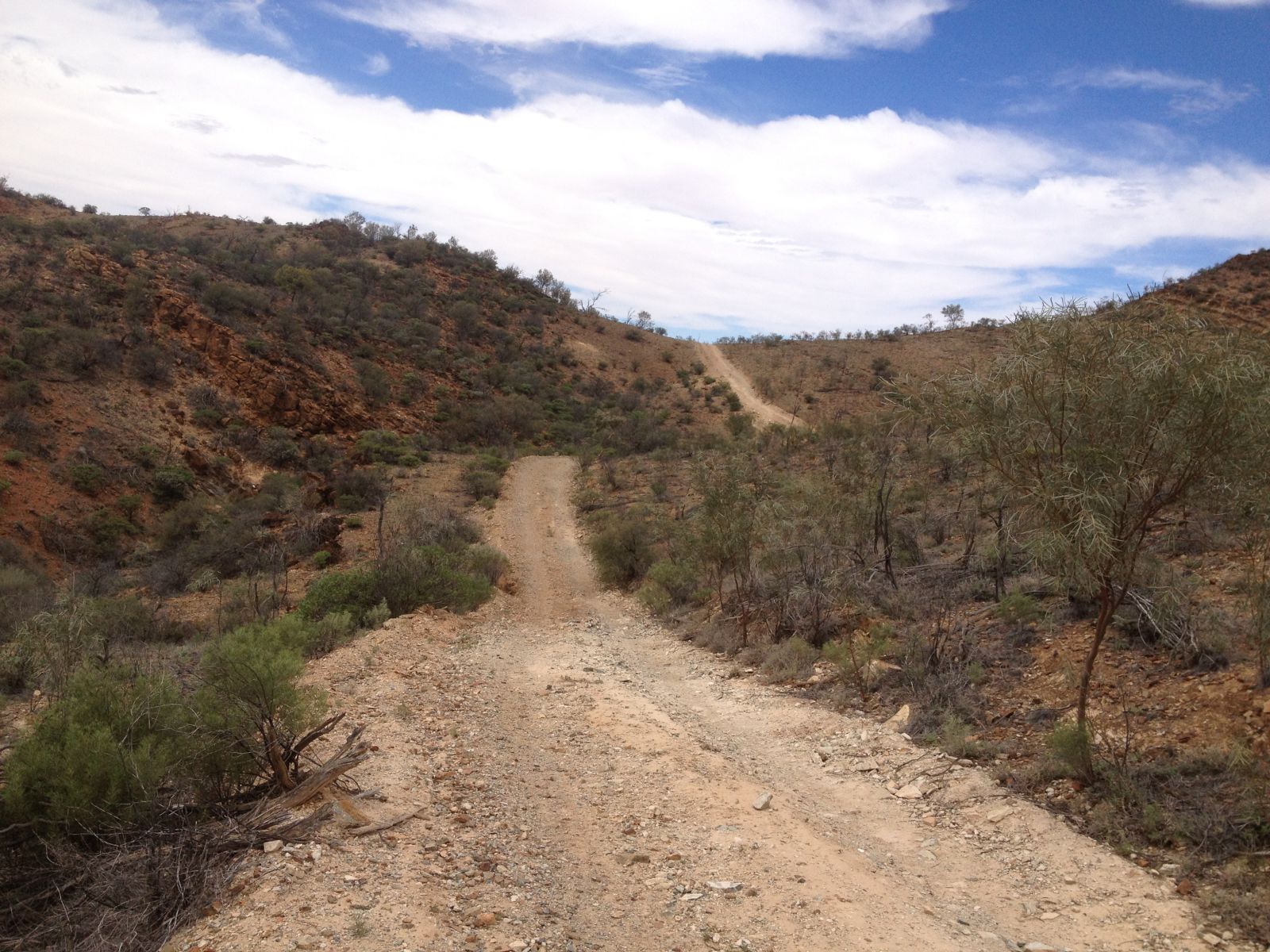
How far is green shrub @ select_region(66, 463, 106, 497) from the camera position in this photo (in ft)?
75.9

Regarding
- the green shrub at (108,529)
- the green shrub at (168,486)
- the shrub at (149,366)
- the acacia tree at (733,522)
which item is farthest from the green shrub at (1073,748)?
the shrub at (149,366)

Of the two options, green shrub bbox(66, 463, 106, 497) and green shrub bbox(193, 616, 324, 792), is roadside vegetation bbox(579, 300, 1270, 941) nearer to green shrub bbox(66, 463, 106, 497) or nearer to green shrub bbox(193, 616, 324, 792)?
green shrub bbox(193, 616, 324, 792)

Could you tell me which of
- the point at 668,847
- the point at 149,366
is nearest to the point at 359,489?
the point at 149,366

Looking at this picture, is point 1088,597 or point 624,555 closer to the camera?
point 1088,597

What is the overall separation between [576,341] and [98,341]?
31077 millimetres

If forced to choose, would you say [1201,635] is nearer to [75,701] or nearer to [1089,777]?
[1089,777]

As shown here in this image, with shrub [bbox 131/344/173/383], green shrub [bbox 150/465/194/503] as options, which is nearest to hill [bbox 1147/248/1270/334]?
green shrub [bbox 150/465/194/503]

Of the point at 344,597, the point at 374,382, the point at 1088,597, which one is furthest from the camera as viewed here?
the point at 374,382

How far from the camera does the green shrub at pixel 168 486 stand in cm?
2466

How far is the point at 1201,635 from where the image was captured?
302 inches

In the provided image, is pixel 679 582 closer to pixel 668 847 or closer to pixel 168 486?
pixel 668 847

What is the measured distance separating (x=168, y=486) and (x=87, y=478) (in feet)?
7.06

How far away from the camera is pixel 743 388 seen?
49.3 m

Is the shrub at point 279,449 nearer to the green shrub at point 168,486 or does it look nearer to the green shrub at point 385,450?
the green shrub at point 385,450
